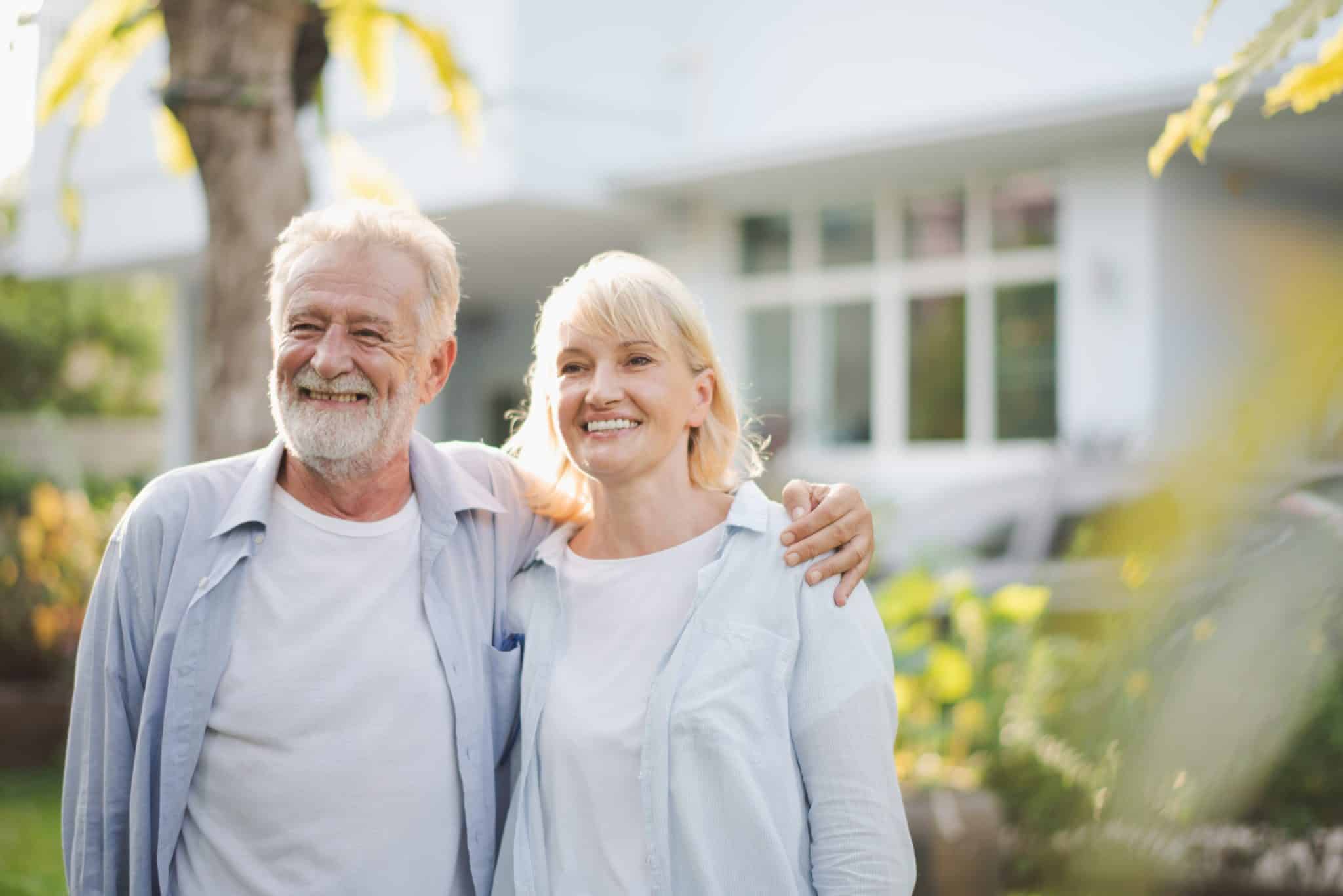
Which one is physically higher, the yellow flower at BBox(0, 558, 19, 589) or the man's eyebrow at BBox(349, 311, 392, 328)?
the man's eyebrow at BBox(349, 311, 392, 328)

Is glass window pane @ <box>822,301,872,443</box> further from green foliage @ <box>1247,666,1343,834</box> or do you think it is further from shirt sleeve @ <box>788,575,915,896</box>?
shirt sleeve @ <box>788,575,915,896</box>

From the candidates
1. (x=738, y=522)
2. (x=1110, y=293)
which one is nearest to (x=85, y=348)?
(x=1110, y=293)

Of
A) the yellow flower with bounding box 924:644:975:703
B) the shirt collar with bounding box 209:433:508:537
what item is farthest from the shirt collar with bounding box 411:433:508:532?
the yellow flower with bounding box 924:644:975:703

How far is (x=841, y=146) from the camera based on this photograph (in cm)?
1235

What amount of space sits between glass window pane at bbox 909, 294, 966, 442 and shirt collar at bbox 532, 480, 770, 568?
1102 centimetres

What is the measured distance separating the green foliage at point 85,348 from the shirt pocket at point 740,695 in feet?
103

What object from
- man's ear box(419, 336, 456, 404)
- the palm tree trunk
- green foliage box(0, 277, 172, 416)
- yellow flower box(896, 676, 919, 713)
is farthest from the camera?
green foliage box(0, 277, 172, 416)

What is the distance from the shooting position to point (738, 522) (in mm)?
2551

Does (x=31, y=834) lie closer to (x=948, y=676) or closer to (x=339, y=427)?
(x=948, y=676)

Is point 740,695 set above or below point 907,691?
above

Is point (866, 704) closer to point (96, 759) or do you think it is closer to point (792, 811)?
point (792, 811)

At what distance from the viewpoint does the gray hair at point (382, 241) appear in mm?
2729

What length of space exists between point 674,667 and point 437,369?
92cm

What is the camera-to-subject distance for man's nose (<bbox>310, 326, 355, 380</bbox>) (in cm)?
263
